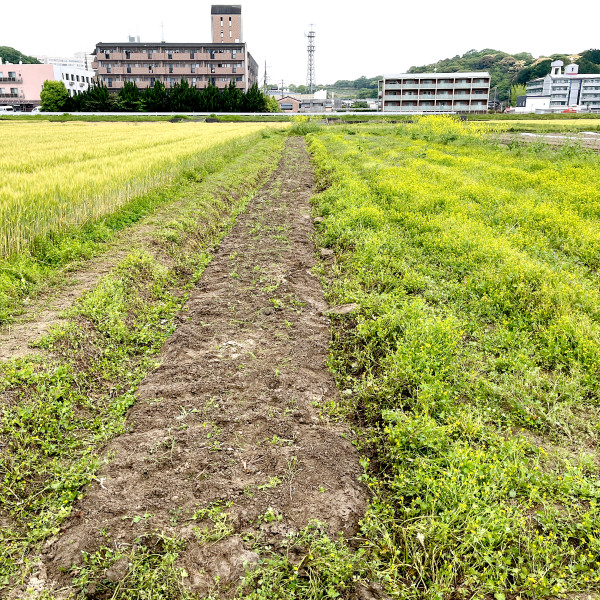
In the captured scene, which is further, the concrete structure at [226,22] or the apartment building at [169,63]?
the concrete structure at [226,22]

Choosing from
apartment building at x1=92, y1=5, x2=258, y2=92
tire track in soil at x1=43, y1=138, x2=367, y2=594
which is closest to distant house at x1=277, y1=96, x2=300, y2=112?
apartment building at x1=92, y1=5, x2=258, y2=92

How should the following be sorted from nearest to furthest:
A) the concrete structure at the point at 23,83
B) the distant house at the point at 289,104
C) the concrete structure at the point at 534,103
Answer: the concrete structure at the point at 23,83, the concrete structure at the point at 534,103, the distant house at the point at 289,104

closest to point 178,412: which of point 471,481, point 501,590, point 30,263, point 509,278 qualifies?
point 471,481

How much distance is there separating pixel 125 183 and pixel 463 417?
9.19m

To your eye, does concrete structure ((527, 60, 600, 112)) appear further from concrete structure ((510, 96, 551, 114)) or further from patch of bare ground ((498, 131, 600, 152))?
patch of bare ground ((498, 131, 600, 152))

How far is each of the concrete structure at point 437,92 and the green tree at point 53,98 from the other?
187 feet

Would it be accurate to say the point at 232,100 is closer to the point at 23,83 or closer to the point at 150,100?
the point at 150,100

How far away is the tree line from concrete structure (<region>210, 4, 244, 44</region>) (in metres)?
39.4

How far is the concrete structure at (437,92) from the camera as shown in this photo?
87.0 m

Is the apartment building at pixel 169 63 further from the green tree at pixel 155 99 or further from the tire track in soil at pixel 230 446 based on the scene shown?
the tire track in soil at pixel 230 446

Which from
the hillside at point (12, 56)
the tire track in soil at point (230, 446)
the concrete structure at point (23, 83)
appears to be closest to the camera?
the tire track in soil at point (230, 446)

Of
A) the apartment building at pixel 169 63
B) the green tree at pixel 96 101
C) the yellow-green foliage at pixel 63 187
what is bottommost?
the yellow-green foliage at pixel 63 187

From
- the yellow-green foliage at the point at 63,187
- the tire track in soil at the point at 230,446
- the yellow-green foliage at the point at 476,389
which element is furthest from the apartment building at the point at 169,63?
the tire track in soil at the point at 230,446

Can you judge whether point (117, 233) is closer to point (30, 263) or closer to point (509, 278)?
point (30, 263)
